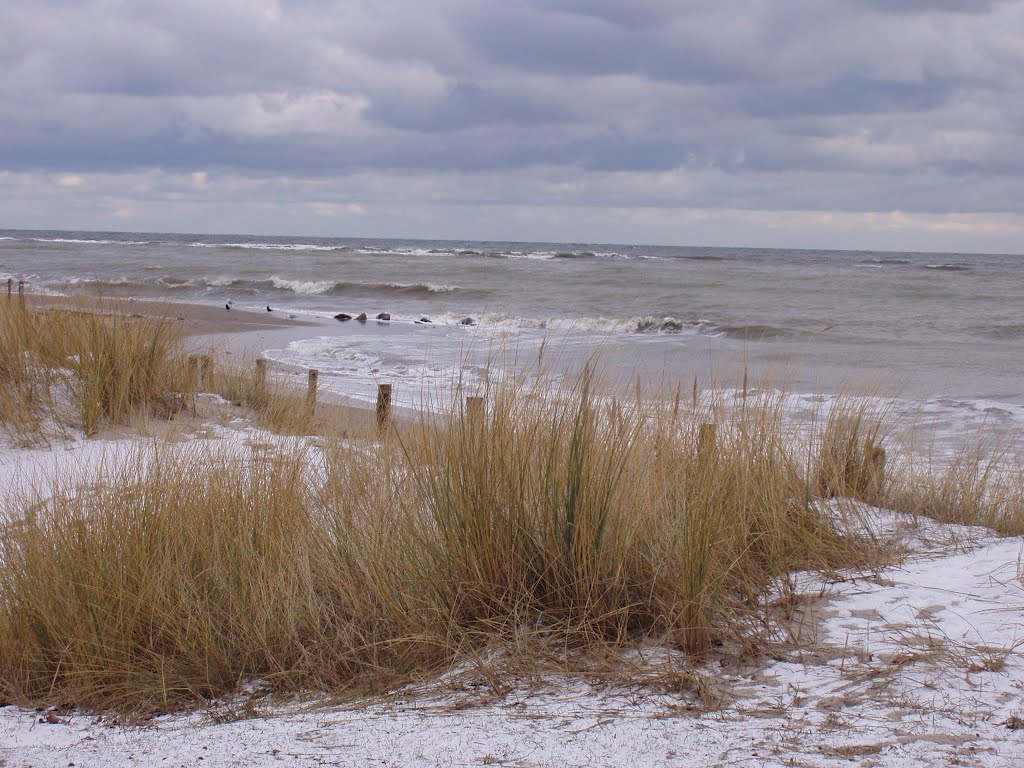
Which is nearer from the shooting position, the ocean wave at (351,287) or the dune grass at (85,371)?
the dune grass at (85,371)

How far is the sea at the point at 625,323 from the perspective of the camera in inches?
378

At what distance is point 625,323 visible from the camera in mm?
15156

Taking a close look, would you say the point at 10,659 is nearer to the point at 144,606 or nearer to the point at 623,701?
the point at 144,606

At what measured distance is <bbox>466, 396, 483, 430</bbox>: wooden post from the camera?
3.18 meters

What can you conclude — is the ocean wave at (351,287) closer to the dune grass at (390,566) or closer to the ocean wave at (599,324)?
the ocean wave at (599,324)

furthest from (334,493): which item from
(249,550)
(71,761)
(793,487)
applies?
(793,487)

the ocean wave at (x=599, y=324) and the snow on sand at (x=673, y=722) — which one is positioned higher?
the ocean wave at (x=599, y=324)

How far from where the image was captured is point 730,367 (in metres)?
12.8

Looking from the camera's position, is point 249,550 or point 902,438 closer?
point 249,550

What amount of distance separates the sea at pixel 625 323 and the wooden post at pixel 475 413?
Answer: 112mm

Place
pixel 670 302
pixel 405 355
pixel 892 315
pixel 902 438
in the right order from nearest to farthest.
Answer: pixel 902 438, pixel 405 355, pixel 892 315, pixel 670 302

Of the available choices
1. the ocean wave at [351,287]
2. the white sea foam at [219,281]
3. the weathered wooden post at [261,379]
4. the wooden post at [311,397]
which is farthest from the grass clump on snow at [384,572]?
the white sea foam at [219,281]

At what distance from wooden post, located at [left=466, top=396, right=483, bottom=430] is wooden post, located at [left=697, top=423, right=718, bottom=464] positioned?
948 millimetres

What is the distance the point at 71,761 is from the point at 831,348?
615 inches
